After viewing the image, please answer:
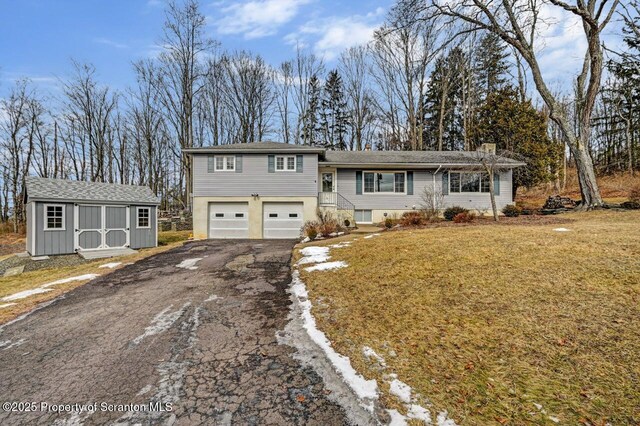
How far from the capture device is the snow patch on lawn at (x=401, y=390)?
102 inches

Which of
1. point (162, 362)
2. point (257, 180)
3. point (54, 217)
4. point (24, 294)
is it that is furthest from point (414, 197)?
point (54, 217)

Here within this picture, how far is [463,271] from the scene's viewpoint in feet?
17.6

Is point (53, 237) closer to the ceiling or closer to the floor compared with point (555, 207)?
closer to the floor

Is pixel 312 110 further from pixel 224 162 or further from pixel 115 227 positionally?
pixel 115 227

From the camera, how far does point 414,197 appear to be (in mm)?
17531

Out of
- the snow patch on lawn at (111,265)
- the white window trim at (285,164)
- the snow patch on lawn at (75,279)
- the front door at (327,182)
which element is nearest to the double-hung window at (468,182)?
the front door at (327,182)

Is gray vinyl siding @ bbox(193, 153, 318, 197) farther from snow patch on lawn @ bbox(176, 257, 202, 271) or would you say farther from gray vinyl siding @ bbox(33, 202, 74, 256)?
snow patch on lawn @ bbox(176, 257, 202, 271)

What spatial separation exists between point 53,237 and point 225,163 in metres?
7.93

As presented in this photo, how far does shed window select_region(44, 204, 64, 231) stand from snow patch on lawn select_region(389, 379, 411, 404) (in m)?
15.1

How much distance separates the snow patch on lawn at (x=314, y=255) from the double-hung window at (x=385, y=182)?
8.78 meters

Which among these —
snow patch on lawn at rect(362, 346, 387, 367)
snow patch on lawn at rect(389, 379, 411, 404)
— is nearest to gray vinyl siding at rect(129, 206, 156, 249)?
snow patch on lawn at rect(362, 346, 387, 367)

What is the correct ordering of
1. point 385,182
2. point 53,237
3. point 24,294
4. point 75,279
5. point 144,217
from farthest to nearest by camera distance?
point 385,182 → point 144,217 → point 53,237 → point 75,279 → point 24,294

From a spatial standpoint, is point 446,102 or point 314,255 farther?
point 446,102

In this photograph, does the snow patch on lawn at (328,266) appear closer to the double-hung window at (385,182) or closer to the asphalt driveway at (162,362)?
the asphalt driveway at (162,362)
